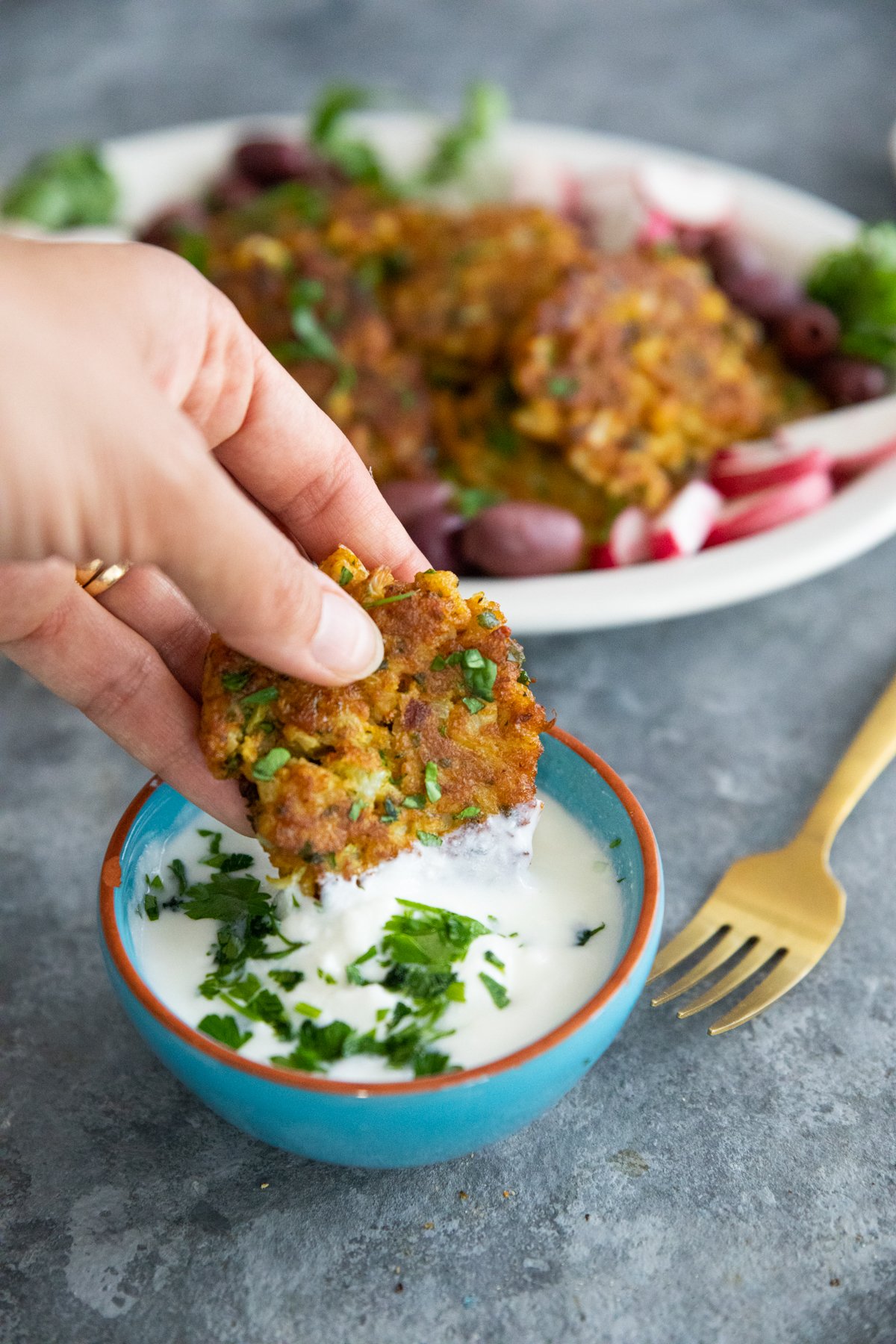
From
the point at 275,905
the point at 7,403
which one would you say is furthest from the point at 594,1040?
the point at 7,403

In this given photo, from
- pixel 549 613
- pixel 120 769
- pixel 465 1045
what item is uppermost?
pixel 465 1045

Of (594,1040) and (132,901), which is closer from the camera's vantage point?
(594,1040)

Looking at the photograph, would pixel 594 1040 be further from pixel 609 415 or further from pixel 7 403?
pixel 609 415

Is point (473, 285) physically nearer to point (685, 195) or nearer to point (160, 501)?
point (685, 195)

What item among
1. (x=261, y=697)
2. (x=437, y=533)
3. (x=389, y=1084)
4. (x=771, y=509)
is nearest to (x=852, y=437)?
(x=771, y=509)

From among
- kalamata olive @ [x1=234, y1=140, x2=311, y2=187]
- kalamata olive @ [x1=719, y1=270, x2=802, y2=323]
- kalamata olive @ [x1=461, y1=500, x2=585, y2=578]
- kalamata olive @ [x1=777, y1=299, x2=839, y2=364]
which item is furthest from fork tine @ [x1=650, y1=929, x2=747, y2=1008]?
kalamata olive @ [x1=234, y1=140, x2=311, y2=187]

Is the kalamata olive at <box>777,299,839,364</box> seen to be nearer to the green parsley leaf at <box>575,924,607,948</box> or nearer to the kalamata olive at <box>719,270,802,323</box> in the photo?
the kalamata olive at <box>719,270,802,323</box>
